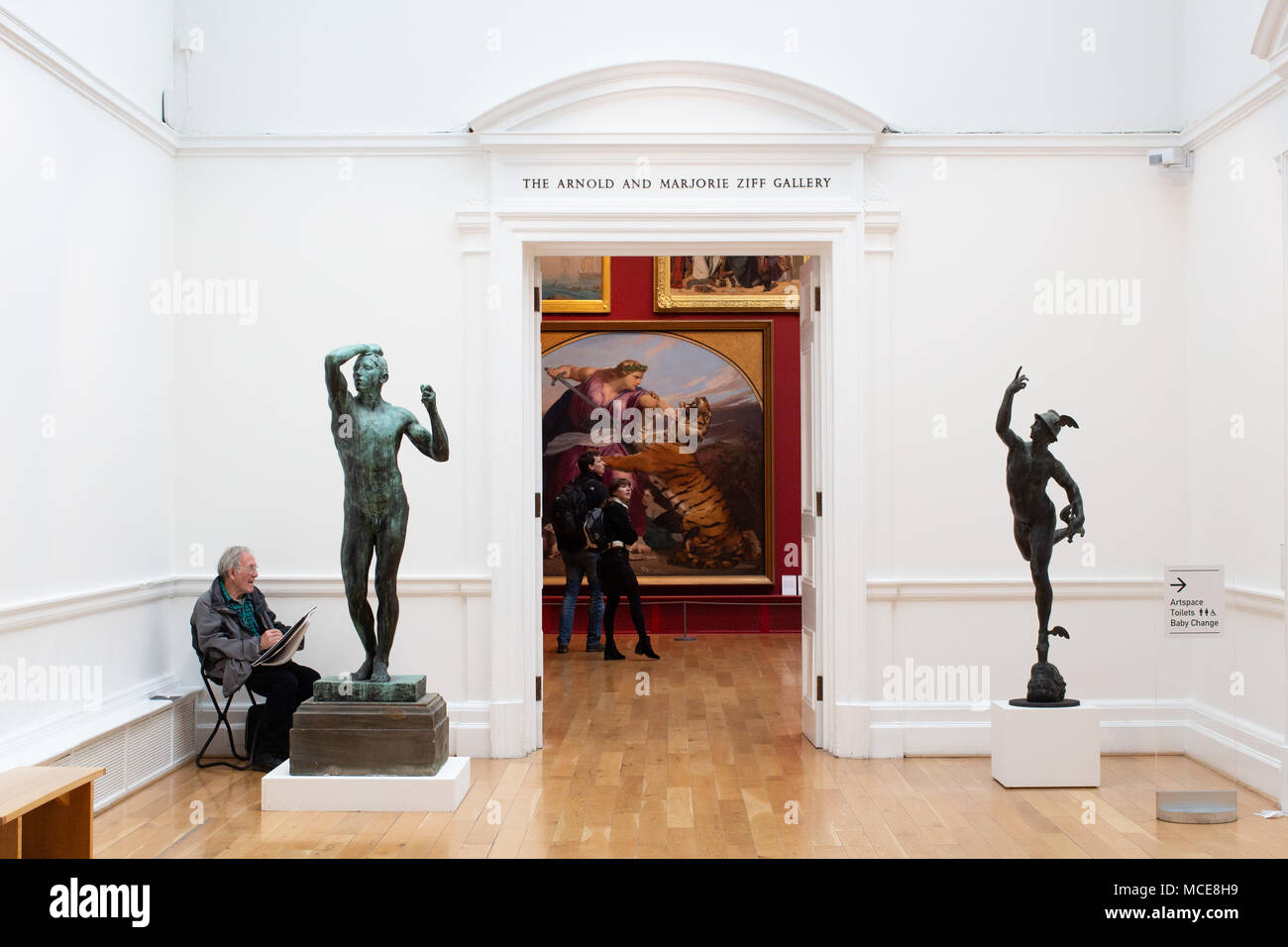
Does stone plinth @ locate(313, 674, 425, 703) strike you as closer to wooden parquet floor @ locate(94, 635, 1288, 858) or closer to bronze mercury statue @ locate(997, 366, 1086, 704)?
wooden parquet floor @ locate(94, 635, 1288, 858)

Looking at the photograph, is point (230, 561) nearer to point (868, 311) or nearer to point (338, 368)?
point (338, 368)

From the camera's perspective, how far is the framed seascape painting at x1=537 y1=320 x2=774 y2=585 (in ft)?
46.2

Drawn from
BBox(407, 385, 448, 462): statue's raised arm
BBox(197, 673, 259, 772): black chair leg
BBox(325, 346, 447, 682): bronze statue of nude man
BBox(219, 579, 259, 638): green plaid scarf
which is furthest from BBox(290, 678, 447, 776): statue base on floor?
BBox(407, 385, 448, 462): statue's raised arm

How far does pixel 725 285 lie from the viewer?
14.1 m

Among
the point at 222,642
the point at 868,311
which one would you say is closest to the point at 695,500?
the point at 868,311

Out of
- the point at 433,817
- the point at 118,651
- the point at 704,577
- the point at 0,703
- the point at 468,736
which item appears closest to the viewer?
the point at 0,703

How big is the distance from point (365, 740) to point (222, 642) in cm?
129

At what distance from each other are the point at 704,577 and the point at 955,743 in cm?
653

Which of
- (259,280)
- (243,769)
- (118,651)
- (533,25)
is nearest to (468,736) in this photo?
(243,769)

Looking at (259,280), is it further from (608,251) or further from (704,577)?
(704,577)

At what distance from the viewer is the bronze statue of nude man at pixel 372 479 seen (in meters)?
6.39

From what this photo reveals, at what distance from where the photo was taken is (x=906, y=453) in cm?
768

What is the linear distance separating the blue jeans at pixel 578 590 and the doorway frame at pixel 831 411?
473 cm

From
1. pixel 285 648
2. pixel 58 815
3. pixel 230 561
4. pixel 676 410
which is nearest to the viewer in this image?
pixel 58 815
